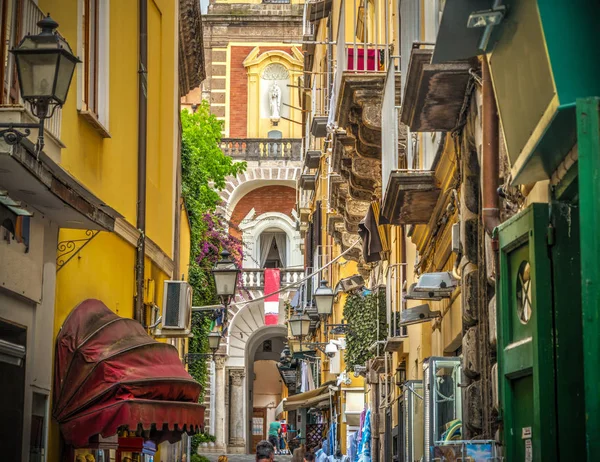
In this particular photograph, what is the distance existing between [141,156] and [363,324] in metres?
6.44

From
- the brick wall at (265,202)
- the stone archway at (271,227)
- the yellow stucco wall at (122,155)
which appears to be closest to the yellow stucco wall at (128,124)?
the yellow stucco wall at (122,155)

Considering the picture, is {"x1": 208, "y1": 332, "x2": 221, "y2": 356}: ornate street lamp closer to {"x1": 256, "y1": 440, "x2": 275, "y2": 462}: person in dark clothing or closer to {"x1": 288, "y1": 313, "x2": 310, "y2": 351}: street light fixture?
{"x1": 288, "y1": 313, "x2": 310, "y2": 351}: street light fixture

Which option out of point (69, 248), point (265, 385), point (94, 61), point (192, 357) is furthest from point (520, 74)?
point (265, 385)

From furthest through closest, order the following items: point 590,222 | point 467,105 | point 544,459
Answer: point 467,105, point 544,459, point 590,222

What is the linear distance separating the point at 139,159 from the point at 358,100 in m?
2.74

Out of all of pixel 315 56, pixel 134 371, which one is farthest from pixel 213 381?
pixel 134 371

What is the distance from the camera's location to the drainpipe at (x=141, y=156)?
45.8 feet

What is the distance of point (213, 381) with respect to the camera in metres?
45.4

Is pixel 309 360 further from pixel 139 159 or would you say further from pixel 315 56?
pixel 139 159

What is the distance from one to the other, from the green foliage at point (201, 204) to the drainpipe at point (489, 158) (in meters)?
15.3

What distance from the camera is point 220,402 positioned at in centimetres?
4541

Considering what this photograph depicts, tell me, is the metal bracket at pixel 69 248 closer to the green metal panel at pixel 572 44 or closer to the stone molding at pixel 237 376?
the green metal panel at pixel 572 44

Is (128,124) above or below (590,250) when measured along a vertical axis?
above

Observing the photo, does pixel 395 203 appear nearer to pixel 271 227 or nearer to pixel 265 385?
pixel 271 227
